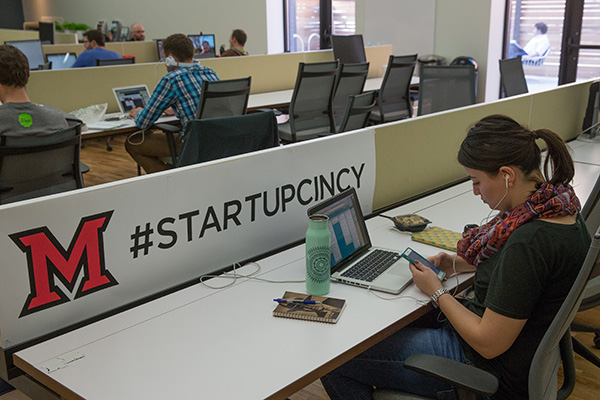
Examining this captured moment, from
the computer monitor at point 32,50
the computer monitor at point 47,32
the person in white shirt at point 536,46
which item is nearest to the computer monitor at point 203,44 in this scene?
the computer monitor at point 32,50

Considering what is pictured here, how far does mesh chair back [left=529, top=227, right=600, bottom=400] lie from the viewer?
1.16m

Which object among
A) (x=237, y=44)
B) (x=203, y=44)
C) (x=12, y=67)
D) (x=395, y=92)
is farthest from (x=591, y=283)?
(x=203, y=44)

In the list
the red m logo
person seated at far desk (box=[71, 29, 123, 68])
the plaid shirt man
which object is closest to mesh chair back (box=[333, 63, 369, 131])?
the plaid shirt man

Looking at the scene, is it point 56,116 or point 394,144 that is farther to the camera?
point 56,116

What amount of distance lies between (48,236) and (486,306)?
1.03 m

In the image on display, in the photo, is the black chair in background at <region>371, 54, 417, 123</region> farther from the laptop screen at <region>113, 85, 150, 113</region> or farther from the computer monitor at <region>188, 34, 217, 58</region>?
the computer monitor at <region>188, 34, 217, 58</region>

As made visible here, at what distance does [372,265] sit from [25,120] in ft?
6.92

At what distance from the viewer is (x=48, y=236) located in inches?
54.7

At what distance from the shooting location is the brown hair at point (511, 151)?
4.67ft

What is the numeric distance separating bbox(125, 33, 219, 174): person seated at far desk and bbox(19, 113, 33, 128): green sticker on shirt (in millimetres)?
1020

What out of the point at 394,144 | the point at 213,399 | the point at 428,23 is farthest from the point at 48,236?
the point at 428,23

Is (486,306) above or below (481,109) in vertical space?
below

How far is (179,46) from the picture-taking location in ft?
13.6

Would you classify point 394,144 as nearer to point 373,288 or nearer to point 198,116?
point 373,288
